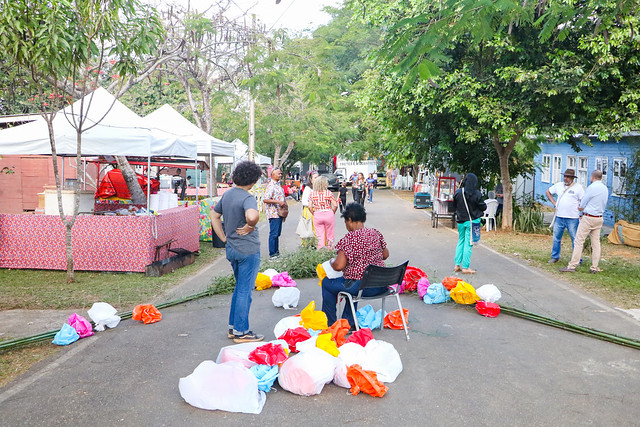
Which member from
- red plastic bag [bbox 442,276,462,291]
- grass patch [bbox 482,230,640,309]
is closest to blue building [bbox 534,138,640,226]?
grass patch [bbox 482,230,640,309]

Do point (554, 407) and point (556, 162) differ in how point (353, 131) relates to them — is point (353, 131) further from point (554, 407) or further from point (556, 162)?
point (554, 407)

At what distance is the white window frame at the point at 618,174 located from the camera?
57.6 feet

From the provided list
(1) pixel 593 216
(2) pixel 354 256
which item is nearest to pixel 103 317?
(2) pixel 354 256

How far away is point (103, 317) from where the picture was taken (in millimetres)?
6277

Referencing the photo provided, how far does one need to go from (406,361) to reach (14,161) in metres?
17.6

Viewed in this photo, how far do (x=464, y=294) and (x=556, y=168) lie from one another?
20043 millimetres

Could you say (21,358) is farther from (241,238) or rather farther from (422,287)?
(422,287)

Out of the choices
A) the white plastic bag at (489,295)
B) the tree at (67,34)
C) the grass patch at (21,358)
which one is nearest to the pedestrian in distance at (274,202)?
the tree at (67,34)

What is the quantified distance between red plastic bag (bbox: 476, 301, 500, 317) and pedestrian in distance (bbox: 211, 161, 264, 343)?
2.83m

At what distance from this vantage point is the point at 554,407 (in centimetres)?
437

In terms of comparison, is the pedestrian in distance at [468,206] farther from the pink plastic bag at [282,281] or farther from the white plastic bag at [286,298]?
the white plastic bag at [286,298]

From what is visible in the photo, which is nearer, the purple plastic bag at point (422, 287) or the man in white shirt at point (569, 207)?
the purple plastic bag at point (422, 287)

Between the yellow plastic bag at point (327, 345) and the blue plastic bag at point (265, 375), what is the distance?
0.52 meters

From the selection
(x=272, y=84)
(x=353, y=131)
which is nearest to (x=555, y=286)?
(x=272, y=84)
